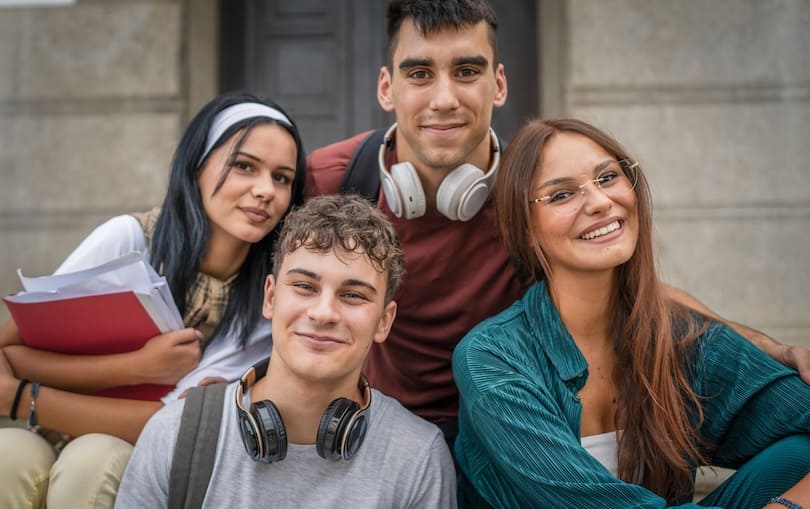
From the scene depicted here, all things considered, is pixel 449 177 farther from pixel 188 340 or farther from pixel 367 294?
pixel 188 340

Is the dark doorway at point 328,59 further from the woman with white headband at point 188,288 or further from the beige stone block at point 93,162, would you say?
the woman with white headband at point 188,288

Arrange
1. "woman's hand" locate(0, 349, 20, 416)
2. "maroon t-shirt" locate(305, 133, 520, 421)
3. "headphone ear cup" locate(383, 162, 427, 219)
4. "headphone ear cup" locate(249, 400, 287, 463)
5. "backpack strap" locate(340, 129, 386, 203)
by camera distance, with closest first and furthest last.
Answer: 1. "headphone ear cup" locate(249, 400, 287, 463)
2. "woman's hand" locate(0, 349, 20, 416)
3. "headphone ear cup" locate(383, 162, 427, 219)
4. "maroon t-shirt" locate(305, 133, 520, 421)
5. "backpack strap" locate(340, 129, 386, 203)

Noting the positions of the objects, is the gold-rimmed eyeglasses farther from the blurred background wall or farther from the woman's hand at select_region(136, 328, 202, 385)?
the blurred background wall

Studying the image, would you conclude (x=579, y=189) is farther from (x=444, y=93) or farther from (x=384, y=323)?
(x=384, y=323)

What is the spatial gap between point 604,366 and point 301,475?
92cm

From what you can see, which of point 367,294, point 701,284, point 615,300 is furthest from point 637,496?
point 701,284

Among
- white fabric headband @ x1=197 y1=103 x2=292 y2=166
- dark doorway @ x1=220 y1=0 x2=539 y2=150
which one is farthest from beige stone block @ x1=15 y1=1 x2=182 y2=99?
white fabric headband @ x1=197 y1=103 x2=292 y2=166

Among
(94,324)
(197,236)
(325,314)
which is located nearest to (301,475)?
(325,314)

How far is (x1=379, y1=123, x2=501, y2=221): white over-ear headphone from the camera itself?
2328mm

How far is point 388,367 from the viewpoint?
2.57 metres

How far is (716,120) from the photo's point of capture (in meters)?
4.31

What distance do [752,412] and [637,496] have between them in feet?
1.77

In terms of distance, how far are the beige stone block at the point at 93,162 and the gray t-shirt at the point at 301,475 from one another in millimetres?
2829

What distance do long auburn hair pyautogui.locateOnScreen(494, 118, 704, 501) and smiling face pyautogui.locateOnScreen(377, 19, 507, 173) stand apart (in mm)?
210
